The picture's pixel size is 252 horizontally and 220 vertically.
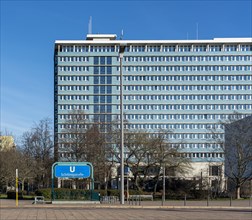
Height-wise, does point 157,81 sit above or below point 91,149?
above

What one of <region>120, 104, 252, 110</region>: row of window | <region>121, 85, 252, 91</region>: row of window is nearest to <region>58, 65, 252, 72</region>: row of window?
<region>121, 85, 252, 91</region>: row of window

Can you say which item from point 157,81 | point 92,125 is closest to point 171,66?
point 157,81

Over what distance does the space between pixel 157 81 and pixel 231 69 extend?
70.8ft

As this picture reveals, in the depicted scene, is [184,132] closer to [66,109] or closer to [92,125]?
[66,109]

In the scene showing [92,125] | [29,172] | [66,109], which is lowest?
[29,172]

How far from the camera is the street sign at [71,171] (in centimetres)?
4322

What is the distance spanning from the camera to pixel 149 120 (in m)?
140

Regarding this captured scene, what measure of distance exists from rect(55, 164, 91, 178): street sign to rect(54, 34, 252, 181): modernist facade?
95.4 meters

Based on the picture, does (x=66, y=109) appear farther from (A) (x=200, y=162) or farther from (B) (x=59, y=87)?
(A) (x=200, y=162)

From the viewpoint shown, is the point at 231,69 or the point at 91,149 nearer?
the point at 91,149

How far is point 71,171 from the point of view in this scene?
4338 centimetres

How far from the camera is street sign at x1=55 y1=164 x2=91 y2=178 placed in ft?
142

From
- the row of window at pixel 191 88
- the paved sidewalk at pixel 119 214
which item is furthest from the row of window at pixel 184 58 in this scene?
the paved sidewalk at pixel 119 214

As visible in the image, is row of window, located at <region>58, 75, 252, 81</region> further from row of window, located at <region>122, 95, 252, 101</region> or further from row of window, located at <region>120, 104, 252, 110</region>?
row of window, located at <region>120, 104, 252, 110</region>
